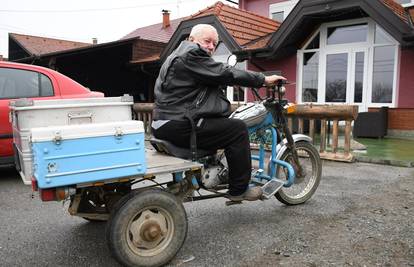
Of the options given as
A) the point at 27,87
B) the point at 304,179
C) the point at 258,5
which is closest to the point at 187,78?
the point at 304,179

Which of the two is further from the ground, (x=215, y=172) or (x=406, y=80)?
(x=406, y=80)

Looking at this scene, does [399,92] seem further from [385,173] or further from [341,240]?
[341,240]

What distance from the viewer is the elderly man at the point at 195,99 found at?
3.47m

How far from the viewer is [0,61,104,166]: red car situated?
5.86 meters

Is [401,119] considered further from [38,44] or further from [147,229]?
[38,44]

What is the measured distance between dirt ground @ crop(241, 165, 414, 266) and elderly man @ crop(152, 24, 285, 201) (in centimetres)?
74

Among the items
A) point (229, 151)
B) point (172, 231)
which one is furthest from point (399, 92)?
point (172, 231)

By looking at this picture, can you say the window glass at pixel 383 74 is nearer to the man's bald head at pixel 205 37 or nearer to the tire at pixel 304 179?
the tire at pixel 304 179

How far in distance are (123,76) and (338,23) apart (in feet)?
33.3

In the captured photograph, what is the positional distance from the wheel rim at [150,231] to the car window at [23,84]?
383 cm

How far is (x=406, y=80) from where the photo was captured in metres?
11.3

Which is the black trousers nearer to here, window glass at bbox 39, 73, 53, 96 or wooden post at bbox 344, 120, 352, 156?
window glass at bbox 39, 73, 53, 96

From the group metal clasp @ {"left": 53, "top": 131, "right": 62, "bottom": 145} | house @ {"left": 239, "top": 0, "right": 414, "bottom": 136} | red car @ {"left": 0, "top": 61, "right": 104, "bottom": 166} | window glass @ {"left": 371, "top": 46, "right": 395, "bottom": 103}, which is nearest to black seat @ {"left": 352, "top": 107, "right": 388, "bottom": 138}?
house @ {"left": 239, "top": 0, "right": 414, "bottom": 136}

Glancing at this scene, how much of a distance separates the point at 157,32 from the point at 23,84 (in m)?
17.6
